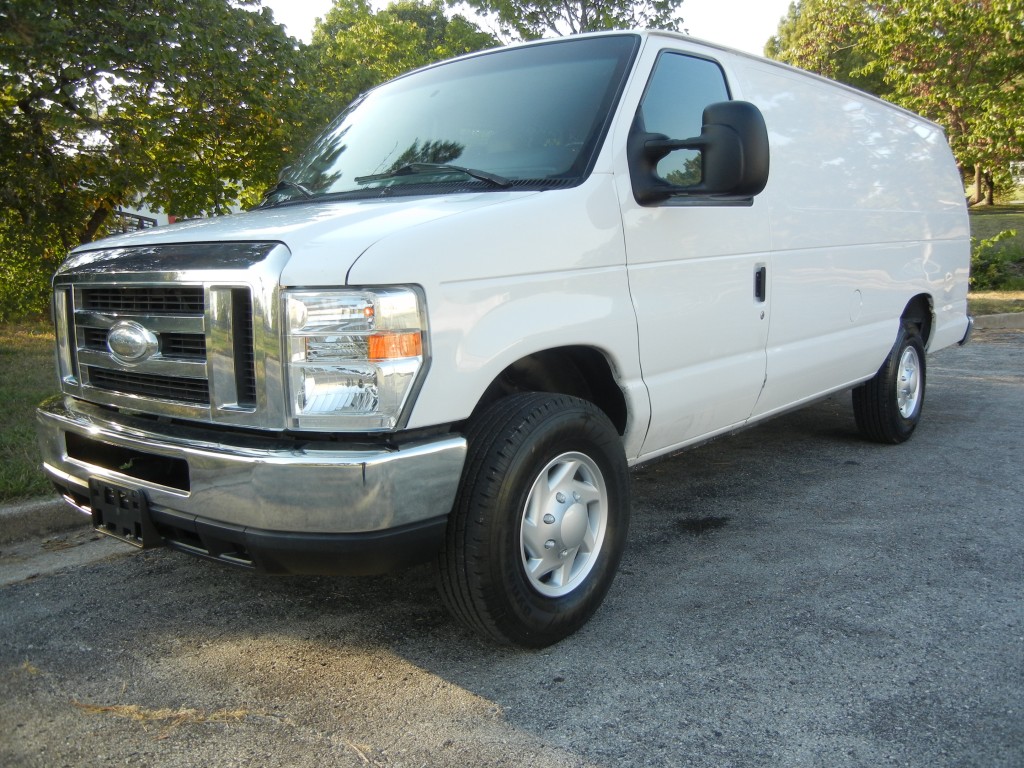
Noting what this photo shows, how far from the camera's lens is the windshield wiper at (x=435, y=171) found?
3.14 meters

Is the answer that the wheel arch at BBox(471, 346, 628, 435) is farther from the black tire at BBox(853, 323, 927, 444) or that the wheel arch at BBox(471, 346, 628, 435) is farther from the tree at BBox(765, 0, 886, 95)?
the tree at BBox(765, 0, 886, 95)


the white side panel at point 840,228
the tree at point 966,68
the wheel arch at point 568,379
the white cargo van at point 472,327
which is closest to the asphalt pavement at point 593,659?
the white cargo van at point 472,327

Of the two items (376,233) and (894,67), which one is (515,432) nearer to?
(376,233)

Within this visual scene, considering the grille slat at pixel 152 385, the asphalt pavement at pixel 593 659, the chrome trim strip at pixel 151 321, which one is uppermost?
the chrome trim strip at pixel 151 321

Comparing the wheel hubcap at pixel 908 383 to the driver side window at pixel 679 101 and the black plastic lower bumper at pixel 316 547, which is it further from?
the black plastic lower bumper at pixel 316 547

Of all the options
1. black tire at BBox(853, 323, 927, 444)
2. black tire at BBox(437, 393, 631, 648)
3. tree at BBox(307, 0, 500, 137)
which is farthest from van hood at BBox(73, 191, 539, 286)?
tree at BBox(307, 0, 500, 137)

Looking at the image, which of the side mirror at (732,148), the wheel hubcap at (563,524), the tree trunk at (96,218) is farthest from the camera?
the tree trunk at (96,218)

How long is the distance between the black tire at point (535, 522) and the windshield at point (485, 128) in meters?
0.89

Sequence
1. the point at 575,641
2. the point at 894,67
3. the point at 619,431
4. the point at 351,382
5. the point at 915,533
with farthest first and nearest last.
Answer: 1. the point at 894,67
2. the point at 915,533
3. the point at 619,431
4. the point at 575,641
5. the point at 351,382

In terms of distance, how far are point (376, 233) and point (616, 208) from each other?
1.00 metres

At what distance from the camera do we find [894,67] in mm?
16406


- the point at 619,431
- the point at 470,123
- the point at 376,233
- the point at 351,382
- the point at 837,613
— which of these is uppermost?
the point at 470,123

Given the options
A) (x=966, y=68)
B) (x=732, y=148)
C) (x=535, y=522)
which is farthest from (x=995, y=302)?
(x=535, y=522)

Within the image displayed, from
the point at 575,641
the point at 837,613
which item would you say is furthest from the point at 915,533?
the point at 575,641
